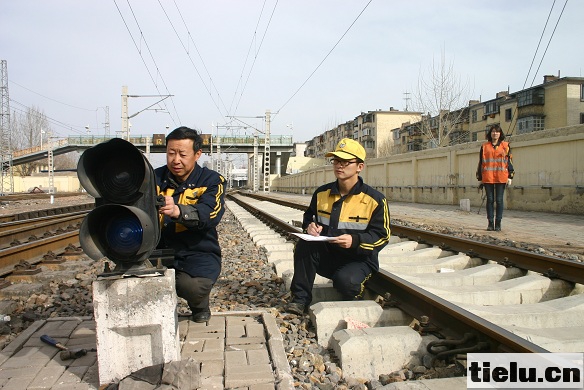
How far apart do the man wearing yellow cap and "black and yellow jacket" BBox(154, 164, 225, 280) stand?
2.47ft

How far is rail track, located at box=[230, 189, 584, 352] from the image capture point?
280cm

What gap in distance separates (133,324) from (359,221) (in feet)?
6.43

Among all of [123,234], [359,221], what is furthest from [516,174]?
[123,234]

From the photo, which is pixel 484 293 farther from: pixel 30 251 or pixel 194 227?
pixel 30 251

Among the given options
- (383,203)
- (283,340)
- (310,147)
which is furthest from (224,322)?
(310,147)

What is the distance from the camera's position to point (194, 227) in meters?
3.29

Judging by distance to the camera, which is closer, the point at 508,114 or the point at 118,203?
the point at 118,203

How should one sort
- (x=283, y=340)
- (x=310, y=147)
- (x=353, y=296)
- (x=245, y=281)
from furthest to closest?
1. (x=310, y=147)
2. (x=245, y=281)
3. (x=353, y=296)
4. (x=283, y=340)

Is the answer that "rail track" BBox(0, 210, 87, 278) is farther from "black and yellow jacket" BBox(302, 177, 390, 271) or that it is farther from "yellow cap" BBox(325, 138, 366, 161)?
"yellow cap" BBox(325, 138, 366, 161)

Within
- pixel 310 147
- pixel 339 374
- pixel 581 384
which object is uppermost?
pixel 310 147

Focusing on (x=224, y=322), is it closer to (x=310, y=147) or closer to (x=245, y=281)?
(x=245, y=281)

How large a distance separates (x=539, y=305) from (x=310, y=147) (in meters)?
131

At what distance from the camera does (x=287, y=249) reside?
7.25 m

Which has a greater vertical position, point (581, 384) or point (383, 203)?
point (383, 203)
